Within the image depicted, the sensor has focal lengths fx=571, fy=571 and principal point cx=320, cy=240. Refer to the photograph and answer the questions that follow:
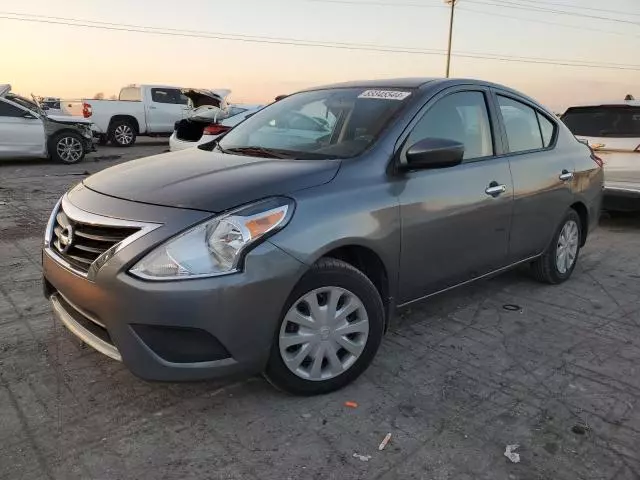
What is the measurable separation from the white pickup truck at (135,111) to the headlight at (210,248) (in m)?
15.0

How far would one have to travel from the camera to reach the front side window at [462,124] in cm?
346

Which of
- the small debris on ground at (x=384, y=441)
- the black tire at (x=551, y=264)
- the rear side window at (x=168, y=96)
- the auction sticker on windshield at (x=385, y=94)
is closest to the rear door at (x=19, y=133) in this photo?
the rear side window at (x=168, y=96)

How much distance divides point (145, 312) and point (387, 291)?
1354 millimetres

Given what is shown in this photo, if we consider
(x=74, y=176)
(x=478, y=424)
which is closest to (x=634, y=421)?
(x=478, y=424)

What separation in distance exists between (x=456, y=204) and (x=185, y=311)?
1823mm

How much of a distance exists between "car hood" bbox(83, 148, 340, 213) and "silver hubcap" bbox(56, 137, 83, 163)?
1058cm

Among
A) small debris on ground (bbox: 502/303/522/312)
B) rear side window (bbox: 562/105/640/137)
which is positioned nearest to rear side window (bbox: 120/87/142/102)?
rear side window (bbox: 562/105/640/137)

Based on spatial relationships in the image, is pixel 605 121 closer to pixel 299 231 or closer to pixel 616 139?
pixel 616 139

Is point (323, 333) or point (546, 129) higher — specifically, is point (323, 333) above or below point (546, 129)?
below

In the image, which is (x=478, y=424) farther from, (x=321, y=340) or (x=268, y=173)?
(x=268, y=173)

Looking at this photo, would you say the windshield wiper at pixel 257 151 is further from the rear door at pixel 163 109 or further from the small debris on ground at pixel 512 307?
the rear door at pixel 163 109

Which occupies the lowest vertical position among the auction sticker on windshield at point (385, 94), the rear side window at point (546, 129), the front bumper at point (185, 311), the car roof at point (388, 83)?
the front bumper at point (185, 311)

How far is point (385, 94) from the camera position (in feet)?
11.8

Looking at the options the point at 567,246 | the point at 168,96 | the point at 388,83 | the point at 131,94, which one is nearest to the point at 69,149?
the point at 131,94
